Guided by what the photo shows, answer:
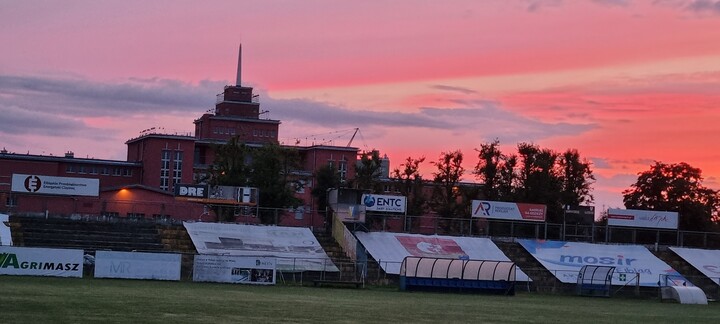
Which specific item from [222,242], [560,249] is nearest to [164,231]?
[222,242]

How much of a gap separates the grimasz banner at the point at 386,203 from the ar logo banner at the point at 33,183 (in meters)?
25.6

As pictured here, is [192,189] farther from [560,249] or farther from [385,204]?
[560,249]

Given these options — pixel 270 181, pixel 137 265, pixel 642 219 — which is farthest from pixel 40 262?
pixel 270 181

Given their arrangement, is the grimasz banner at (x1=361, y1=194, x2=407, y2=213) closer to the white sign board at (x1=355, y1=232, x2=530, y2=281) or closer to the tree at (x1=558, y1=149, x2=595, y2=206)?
the white sign board at (x1=355, y1=232, x2=530, y2=281)

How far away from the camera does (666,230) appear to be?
94.0 metres

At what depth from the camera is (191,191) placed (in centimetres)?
8494

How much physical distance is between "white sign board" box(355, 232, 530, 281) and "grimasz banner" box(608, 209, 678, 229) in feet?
48.6

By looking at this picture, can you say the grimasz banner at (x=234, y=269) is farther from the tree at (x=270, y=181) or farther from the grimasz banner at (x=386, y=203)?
the tree at (x=270, y=181)

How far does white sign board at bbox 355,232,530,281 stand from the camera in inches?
3098

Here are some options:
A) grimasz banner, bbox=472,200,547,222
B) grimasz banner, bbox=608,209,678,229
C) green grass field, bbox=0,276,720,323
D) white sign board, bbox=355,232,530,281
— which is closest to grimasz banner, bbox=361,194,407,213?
white sign board, bbox=355,232,530,281

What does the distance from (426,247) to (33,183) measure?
3007cm

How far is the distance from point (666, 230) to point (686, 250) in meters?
5.42

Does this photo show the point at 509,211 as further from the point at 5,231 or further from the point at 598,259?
the point at 5,231

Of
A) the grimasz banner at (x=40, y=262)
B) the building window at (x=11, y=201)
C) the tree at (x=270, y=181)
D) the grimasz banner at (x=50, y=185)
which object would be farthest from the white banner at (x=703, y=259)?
the building window at (x=11, y=201)
